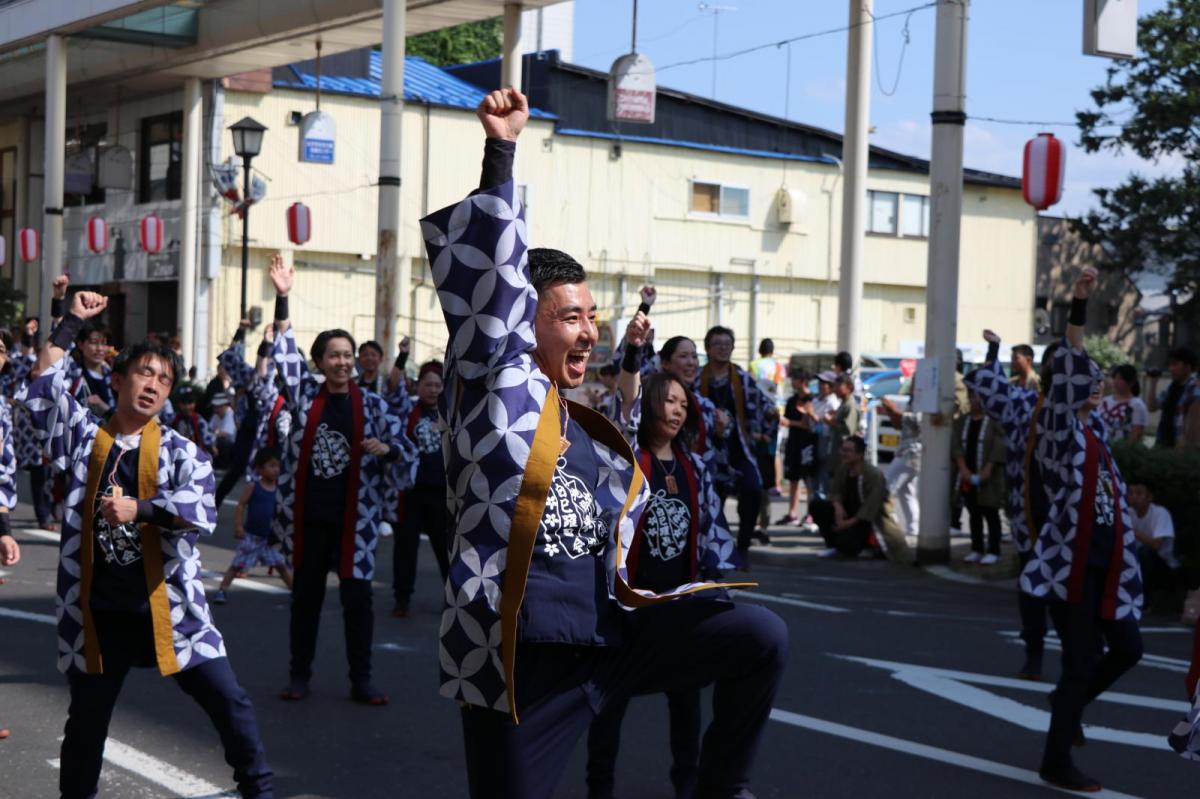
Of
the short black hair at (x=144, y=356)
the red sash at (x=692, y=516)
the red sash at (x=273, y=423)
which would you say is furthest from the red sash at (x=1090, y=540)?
the red sash at (x=273, y=423)

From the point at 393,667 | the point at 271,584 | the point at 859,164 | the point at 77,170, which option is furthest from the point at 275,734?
the point at 77,170

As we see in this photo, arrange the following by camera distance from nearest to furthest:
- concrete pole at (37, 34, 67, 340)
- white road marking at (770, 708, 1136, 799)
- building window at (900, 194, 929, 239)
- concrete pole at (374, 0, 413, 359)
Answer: white road marking at (770, 708, 1136, 799), concrete pole at (374, 0, 413, 359), concrete pole at (37, 34, 67, 340), building window at (900, 194, 929, 239)

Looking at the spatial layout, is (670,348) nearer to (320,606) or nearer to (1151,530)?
(320,606)

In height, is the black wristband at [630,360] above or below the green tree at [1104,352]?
below

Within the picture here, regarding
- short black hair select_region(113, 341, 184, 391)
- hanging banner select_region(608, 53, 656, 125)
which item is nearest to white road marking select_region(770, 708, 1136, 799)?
short black hair select_region(113, 341, 184, 391)

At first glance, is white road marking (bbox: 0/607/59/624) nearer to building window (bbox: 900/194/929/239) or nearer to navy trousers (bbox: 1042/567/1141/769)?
navy trousers (bbox: 1042/567/1141/769)

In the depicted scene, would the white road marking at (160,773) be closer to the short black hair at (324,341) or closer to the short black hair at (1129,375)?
the short black hair at (324,341)

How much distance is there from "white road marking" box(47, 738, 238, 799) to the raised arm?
10.3ft

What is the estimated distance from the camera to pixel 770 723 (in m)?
7.42

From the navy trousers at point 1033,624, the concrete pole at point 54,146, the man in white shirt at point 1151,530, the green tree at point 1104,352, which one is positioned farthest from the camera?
the green tree at point 1104,352

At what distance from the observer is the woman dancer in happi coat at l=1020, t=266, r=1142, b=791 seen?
21.7 feet

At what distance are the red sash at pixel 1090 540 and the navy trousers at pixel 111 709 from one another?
11.4ft

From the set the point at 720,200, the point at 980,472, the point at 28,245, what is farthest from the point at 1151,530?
the point at 28,245

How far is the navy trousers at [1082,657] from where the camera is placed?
21.2ft
